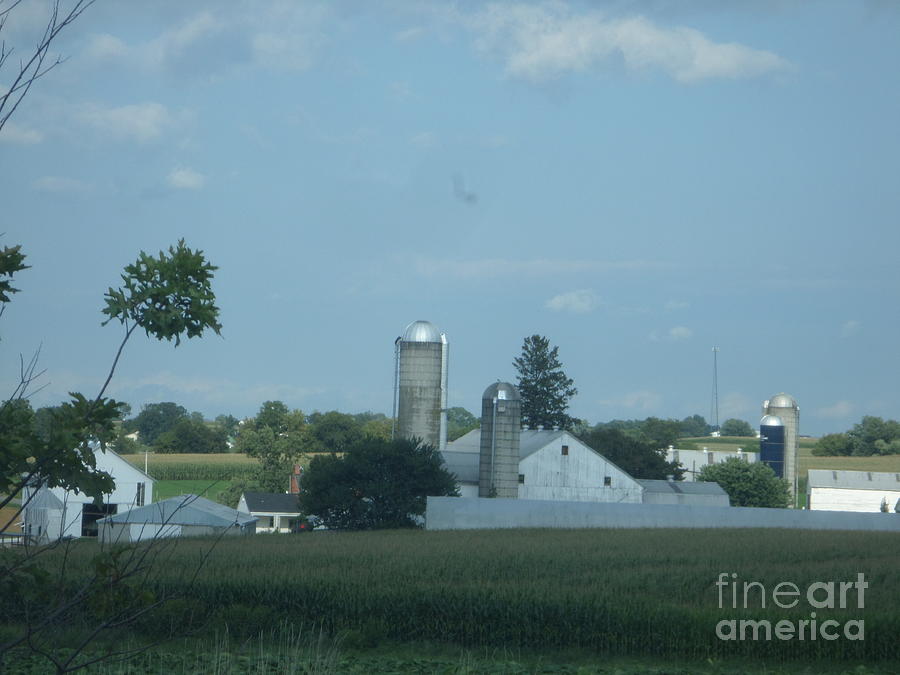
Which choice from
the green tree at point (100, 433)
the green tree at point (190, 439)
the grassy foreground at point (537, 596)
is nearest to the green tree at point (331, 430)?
the green tree at point (190, 439)

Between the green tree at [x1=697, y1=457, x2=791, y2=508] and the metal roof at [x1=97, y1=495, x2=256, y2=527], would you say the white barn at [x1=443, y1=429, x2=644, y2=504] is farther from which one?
the green tree at [x1=697, y1=457, x2=791, y2=508]

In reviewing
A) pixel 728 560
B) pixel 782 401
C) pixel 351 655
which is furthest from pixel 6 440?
pixel 782 401

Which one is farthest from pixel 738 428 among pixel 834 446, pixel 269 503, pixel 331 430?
pixel 269 503

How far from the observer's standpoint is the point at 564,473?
154ft

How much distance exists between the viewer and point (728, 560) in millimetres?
25984

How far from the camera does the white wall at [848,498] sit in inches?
2598

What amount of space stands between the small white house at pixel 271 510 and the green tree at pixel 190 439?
47061mm

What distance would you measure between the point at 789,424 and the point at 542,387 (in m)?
20.4

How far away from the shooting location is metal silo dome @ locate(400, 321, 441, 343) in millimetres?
43969

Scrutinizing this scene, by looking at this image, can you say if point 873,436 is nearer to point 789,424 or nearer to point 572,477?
point 789,424

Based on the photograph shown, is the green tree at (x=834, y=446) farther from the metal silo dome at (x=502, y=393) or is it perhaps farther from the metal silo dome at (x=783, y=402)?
the metal silo dome at (x=502, y=393)

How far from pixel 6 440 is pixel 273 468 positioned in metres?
60.4

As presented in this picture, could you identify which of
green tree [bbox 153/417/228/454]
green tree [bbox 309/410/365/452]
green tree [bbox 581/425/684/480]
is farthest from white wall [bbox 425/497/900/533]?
green tree [bbox 153/417/228/454]

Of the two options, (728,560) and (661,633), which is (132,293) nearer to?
(661,633)
